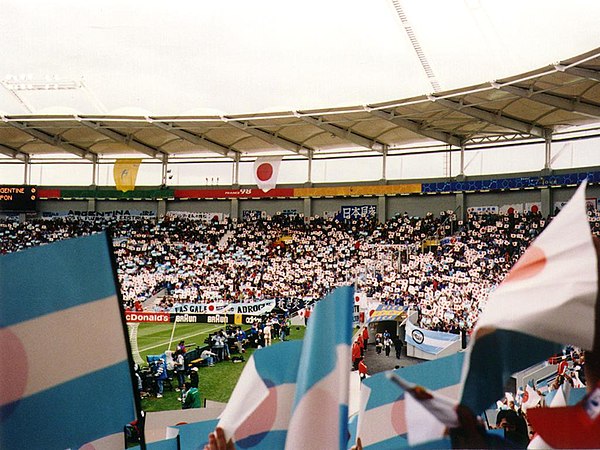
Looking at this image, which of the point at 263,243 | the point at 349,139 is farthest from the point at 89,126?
the point at 349,139

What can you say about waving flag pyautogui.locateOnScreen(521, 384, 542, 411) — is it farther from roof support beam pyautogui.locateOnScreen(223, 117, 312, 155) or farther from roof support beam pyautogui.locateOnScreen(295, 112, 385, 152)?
roof support beam pyautogui.locateOnScreen(223, 117, 312, 155)

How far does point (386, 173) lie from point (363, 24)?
14088mm

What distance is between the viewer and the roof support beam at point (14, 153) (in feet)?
147

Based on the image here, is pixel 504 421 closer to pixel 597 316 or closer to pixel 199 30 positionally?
pixel 597 316

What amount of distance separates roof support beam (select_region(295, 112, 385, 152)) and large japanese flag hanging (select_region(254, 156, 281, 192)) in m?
3.48

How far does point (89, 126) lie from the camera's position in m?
35.9

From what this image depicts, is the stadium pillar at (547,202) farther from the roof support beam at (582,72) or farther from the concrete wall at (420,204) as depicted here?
the roof support beam at (582,72)

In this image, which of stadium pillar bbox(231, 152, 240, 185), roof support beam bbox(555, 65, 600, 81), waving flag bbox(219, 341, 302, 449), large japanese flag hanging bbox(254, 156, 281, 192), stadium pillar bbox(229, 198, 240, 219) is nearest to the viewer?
waving flag bbox(219, 341, 302, 449)

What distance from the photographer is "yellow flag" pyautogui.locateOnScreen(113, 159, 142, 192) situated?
37.9 m

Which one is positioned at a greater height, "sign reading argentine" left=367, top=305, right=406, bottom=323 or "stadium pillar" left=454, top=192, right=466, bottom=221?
"stadium pillar" left=454, top=192, right=466, bottom=221

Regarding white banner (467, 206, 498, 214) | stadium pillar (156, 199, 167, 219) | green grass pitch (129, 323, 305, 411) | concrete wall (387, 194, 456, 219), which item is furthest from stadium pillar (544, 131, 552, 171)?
stadium pillar (156, 199, 167, 219)

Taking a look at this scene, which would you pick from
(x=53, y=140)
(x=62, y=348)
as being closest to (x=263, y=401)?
(x=62, y=348)

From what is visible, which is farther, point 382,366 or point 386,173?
point 386,173

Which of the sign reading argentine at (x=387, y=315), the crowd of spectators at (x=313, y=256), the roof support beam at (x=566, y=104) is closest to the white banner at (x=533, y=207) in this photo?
the crowd of spectators at (x=313, y=256)
